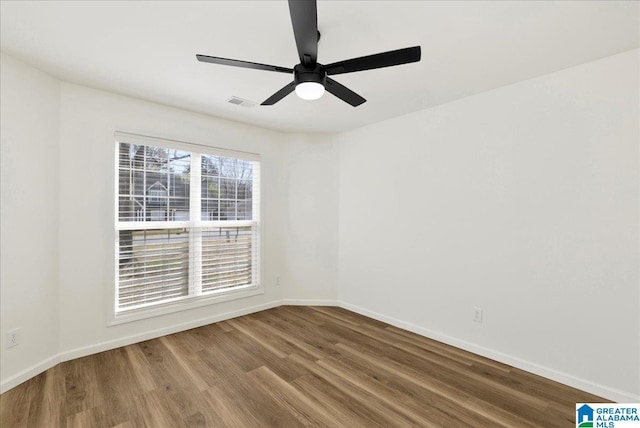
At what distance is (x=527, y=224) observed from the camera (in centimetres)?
261

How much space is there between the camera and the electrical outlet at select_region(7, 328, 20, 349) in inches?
89.8

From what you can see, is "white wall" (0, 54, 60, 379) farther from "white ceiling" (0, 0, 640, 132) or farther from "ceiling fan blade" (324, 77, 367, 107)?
"ceiling fan blade" (324, 77, 367, 107)

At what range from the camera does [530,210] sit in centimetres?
259

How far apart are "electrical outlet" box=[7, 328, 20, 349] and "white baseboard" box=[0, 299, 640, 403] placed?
247 mm

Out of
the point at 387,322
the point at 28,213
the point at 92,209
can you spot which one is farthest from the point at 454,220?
the point at 28,213

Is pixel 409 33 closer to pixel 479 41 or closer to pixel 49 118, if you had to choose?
pixel 479 41

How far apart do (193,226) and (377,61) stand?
2861 mm

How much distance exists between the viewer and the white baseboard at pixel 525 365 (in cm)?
216

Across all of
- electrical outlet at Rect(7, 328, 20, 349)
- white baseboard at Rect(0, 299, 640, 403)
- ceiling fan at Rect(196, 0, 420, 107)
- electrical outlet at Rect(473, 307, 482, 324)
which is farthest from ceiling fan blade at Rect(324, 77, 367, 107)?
electrical outlet at Rect(7, 328, 20, 349)

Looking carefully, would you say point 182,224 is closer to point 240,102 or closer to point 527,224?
point 240,102

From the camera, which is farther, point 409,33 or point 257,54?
point 257,54

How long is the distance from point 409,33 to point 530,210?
6.09 feet

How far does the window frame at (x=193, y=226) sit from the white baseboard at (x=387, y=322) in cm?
20

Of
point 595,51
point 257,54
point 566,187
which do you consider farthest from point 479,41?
point 257,54
